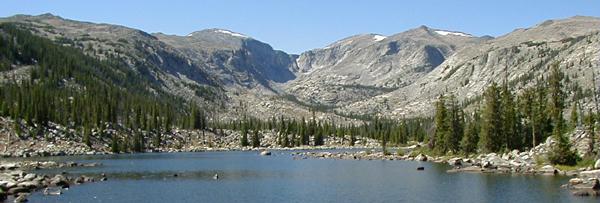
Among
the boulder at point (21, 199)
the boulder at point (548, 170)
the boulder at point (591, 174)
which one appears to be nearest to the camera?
the boulder at point (21, 199)

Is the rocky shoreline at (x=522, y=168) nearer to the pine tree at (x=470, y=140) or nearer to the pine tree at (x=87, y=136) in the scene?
the pine tree at (x=470, y=140)

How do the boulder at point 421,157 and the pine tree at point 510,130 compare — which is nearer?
the pine tree at point 510,130

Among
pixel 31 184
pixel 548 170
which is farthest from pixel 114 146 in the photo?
pixel 548 170

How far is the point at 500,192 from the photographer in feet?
218

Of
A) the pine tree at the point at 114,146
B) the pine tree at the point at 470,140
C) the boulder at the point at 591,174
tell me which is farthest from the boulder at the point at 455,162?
the pine tree at the point at 114,146

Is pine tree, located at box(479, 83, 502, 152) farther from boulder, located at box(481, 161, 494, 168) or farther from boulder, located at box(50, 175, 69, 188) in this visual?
boulder, located at box(50, 175, 69, 188)

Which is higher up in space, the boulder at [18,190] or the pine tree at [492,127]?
the pine tree at [492,127]

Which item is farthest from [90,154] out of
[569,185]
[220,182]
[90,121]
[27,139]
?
[569,185]

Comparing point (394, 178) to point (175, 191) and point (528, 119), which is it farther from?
point (528, 119)

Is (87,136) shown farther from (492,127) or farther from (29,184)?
(29,184)

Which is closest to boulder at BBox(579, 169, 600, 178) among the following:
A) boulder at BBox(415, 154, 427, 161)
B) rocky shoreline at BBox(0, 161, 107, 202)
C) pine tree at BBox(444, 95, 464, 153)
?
pine tree at BBox(444, 95, 464, 153)

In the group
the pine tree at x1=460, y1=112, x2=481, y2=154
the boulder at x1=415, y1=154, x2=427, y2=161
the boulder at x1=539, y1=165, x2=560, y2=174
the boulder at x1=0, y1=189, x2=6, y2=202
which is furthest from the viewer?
the boulder at x1=415, y1=154, x2=427, y2=161

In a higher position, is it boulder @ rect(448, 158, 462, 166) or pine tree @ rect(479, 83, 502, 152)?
pine tree @ rect(479, 83, 502, 152)

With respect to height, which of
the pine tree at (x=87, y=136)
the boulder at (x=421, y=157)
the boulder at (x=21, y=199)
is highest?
the pine tree at (x=87, y=136)
